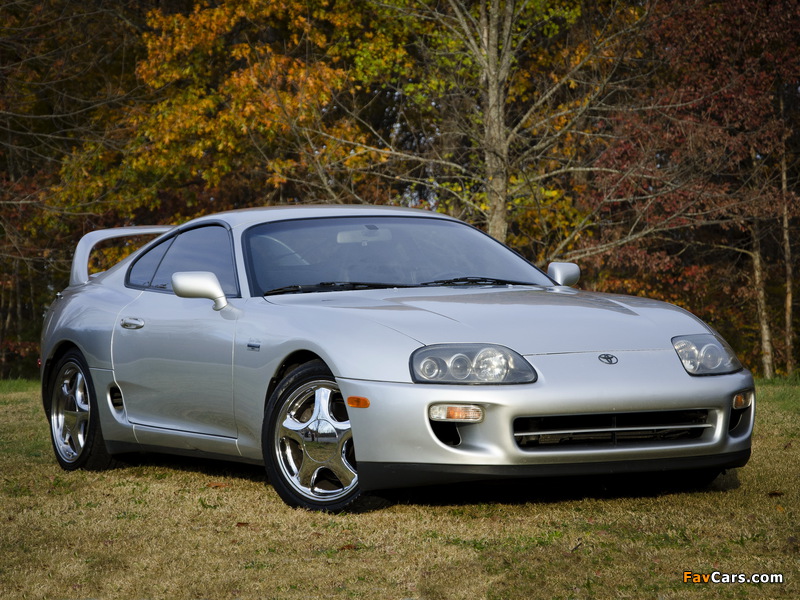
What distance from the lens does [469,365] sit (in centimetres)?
491

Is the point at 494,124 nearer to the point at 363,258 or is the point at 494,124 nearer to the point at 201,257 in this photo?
the point at 201,257

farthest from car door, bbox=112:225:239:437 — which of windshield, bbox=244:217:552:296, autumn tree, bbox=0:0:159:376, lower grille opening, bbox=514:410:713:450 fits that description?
autumn tree, bbox=0:0:159:376

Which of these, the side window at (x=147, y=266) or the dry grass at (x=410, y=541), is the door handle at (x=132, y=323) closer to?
the side window at (x=147, y=266)

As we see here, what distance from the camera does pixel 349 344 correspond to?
5.14m

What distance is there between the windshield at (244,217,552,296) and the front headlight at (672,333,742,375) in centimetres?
126

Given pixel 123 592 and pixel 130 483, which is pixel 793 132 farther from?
pixel 123 592

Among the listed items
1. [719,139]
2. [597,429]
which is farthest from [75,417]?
[719,139]

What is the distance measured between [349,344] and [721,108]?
15264 mm

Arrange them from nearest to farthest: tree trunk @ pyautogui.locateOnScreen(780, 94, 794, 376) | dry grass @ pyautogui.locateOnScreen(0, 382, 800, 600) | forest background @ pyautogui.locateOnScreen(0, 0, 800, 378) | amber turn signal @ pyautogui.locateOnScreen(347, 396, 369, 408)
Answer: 1. dry grass @ pyautogui.locateOnScreen(0, 382, 800, 600)
2. amber turn signal @ pyautogui.locateOnScreen(347, 396, 369, 408)
3. forest background @ pyautogui.locateOnScreen(0, 0, 800, 378)
4. tree trunk @ pyautogui.locateOnScreen(780, 94, 794, 376)

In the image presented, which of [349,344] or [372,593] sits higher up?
[349,344]

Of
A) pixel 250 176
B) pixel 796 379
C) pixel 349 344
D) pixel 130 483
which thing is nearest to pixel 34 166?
pixel 250 176

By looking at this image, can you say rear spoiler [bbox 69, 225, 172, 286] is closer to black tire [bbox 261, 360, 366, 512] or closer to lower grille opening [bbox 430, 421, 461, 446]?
black tire [bbox 261, 360, 366, 512]

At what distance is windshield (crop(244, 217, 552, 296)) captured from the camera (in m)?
6.05

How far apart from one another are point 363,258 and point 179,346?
1.05m
